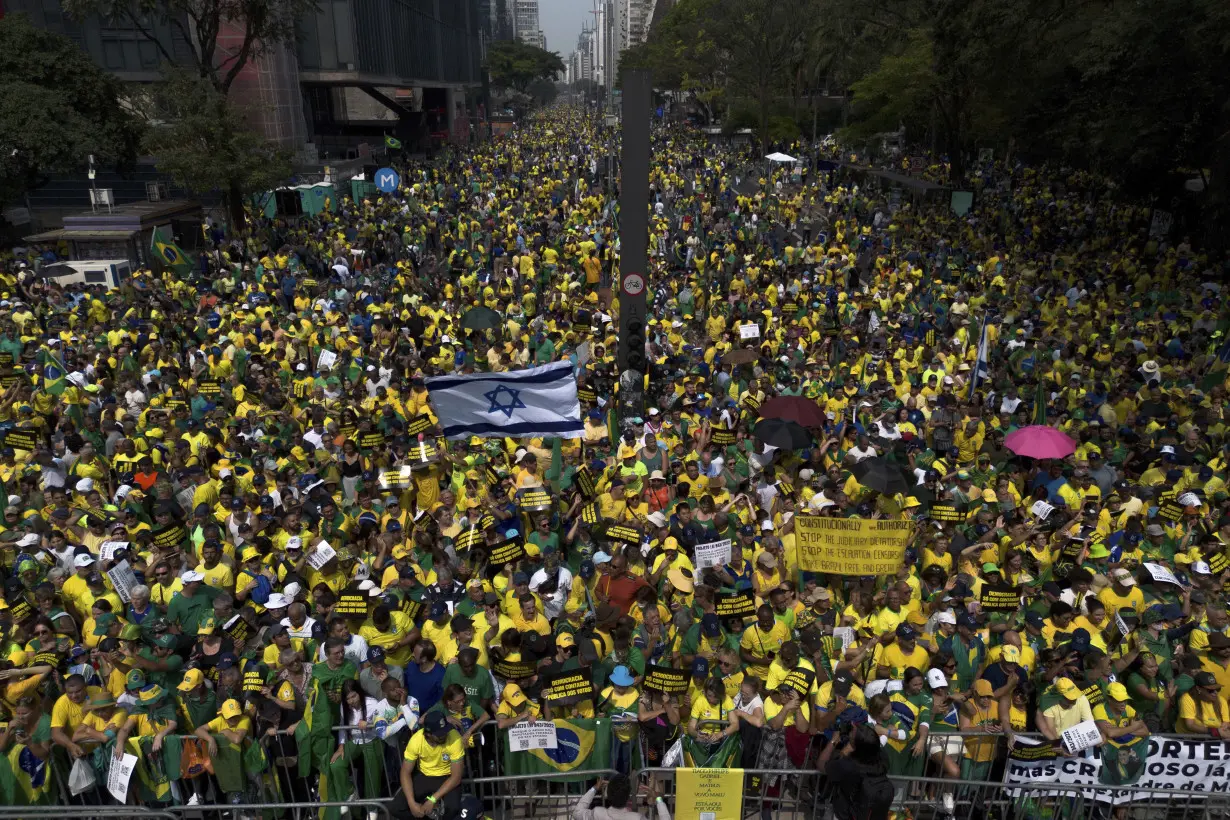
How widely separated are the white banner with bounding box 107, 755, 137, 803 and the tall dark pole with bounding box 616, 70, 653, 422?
25.6 feet

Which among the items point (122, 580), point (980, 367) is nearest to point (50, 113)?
point (122, 580)

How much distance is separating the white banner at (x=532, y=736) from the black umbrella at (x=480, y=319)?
10172 mm

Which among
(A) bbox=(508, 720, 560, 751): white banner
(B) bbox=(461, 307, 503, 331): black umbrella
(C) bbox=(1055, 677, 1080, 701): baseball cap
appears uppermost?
(B) bbox=(461, 307, 503, 331): black umbrella

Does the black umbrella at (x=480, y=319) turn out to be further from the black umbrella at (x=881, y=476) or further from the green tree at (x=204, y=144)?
the green tree at (x=204, y=144)

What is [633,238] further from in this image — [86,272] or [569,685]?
[86,272]

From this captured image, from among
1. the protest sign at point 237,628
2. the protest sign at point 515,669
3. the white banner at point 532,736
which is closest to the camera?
the white banner at point 532,736

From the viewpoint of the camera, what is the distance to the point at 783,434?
10.5 metres

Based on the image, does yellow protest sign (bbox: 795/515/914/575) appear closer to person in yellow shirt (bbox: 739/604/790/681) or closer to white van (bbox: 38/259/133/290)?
person in yellow shirt (bbox: 739/604/790/681)

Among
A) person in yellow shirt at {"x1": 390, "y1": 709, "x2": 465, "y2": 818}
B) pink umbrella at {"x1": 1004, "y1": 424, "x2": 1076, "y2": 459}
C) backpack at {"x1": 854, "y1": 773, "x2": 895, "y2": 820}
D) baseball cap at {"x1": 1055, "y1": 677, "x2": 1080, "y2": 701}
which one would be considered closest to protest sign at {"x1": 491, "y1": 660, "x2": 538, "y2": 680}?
person in yellow shirt at {"x1": 390, "y1": 709, "x2": 465, "y2": 818}

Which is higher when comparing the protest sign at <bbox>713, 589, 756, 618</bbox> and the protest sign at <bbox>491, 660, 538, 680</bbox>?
the protest sign at <bbox>713, 589, 756, 618</bbox>

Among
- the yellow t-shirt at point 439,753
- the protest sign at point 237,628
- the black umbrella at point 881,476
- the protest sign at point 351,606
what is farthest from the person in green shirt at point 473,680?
the black umbrella at point 881,476

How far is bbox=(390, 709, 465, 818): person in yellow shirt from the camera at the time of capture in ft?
20.7

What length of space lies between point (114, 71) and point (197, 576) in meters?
46.3

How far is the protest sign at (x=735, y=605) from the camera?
7.59 metres
